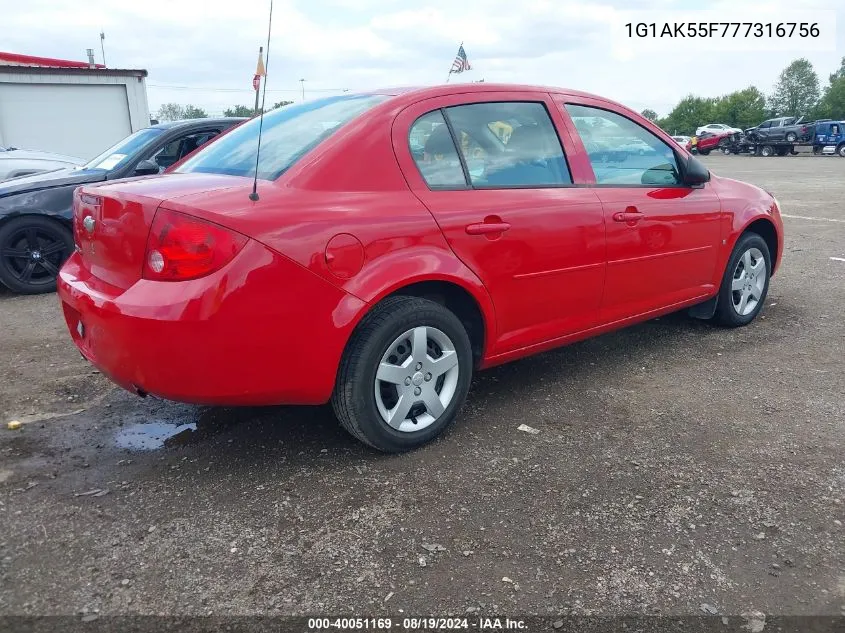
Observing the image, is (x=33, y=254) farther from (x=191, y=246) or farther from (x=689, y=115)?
(x=689, y=115)

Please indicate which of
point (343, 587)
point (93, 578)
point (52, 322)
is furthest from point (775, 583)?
point (52, 322)

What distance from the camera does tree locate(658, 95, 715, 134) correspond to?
6862cm

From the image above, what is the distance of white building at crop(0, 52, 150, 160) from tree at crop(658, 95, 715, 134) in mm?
57905

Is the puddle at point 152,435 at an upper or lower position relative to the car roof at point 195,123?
lower

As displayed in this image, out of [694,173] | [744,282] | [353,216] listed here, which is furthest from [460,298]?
[744,282]

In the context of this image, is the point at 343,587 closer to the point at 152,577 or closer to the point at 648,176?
the point at 152,577

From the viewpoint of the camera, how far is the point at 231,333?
2547 mm

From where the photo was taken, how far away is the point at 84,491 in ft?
9.30

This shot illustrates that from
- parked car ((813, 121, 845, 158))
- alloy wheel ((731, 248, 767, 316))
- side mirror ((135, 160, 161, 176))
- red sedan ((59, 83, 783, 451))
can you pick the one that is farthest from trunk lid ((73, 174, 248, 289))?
parked car ((813, 121, 845, 158))

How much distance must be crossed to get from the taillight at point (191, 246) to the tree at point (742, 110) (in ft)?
208

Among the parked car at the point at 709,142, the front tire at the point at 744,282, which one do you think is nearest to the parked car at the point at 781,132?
the parked car at the point at 709,142

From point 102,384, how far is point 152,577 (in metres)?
2.01

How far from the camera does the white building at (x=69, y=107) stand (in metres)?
18.3

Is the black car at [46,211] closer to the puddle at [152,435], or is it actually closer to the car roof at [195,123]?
the car roof at [195,123]
